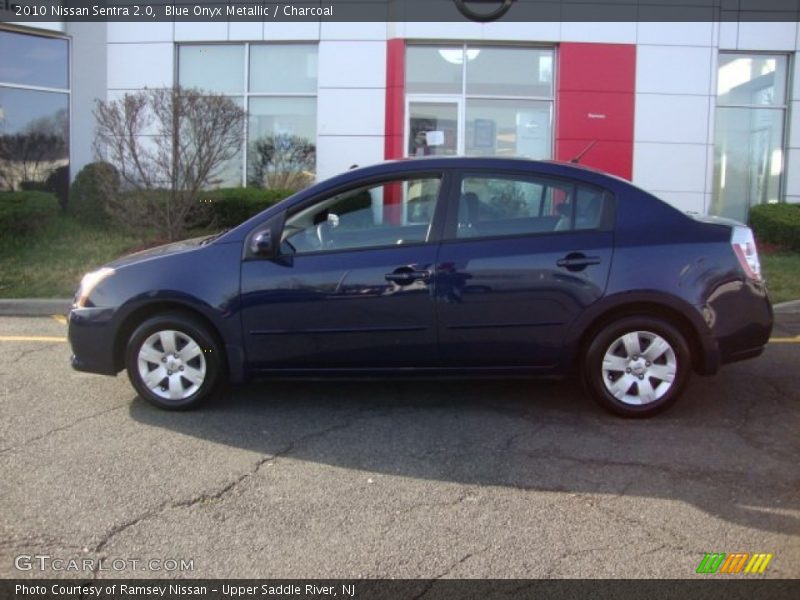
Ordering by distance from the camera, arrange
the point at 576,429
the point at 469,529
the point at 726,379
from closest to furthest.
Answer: the point at 469,529, the point at 576,429, the point at 726,379

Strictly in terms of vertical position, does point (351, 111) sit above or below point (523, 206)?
above

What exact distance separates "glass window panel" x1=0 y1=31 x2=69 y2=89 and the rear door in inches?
456

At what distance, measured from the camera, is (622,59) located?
13.6 meters

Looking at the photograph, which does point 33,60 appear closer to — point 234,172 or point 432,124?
point 234,172

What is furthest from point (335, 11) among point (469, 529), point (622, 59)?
point (469, 529)

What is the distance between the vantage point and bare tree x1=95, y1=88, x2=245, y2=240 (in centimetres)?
1062

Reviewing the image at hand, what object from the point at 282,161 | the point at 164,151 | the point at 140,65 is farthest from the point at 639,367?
the point at 140,65

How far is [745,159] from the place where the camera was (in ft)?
47.9

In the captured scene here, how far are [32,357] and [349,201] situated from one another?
335cm

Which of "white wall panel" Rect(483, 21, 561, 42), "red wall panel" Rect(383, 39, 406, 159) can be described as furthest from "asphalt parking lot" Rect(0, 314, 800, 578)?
"white wall panel" Rect(483, 21, 561, 42)

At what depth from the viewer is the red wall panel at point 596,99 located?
13.6 metres

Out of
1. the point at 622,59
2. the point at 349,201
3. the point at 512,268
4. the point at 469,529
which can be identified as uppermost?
the point at 622,59

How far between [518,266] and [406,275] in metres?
0.70

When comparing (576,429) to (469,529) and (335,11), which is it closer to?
(469,529)
